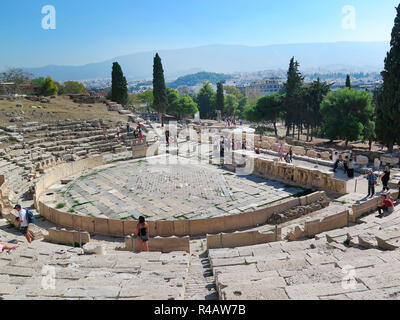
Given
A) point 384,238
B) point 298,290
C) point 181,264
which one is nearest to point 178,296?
point 298,290

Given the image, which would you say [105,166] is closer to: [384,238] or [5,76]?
[384,238]

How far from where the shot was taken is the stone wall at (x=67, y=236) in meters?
10.3

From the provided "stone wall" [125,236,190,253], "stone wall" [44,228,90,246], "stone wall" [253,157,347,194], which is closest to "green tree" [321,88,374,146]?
"stone wall" [253,157,347,194]

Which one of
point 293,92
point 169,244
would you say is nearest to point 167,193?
point 169,244

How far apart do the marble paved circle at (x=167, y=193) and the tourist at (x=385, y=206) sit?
4190 millimetres

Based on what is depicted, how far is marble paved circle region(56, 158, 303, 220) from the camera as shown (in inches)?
515

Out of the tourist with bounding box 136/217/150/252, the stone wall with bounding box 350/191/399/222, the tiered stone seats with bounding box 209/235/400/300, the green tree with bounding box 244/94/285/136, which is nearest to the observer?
the tiered stone seats with bounding box 209/235/400/300

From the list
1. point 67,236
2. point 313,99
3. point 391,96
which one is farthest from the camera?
point 313,99

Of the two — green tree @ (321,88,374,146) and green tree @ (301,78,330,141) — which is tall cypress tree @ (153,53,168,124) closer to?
green tree @ (301,78,330,141)

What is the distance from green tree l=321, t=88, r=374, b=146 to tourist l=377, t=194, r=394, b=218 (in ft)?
66.1

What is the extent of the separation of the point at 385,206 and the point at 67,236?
35.6ft

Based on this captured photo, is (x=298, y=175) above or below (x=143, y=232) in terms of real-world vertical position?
above

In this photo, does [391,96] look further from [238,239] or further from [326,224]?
[238,239]

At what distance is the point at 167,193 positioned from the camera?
14.9 meters
